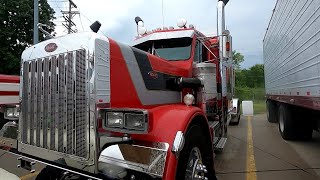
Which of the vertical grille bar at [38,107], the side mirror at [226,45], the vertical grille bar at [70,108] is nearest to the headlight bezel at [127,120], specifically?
the vertical grille bar at [70,108]

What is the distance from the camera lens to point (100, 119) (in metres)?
3.27

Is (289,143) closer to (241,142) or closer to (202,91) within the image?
(241,142)

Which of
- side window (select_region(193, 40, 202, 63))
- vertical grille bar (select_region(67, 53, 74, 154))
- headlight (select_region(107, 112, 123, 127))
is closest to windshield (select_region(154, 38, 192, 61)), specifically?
side window (select_region(193, 40, 202, 63))

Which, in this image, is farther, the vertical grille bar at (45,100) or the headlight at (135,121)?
the vertical grille bar at (45,100)

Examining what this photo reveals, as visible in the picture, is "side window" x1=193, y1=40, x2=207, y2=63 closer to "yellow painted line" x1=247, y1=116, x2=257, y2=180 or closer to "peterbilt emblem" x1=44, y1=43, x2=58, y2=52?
"yellow painted line" x1=247, y1=116, x2=257, y2=180

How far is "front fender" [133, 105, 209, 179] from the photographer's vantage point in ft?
10.5

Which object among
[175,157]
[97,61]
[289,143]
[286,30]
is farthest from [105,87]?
[289,143]

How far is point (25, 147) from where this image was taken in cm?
384

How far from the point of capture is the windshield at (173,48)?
20.0ft

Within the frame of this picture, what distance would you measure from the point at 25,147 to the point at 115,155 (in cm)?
125

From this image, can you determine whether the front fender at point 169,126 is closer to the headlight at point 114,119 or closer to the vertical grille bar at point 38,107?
the headlight at point 114,119

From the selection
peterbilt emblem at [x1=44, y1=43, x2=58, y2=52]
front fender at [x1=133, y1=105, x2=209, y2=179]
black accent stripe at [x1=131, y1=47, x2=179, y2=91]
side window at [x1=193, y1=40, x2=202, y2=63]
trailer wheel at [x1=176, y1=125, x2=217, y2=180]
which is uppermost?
side window at [x1=193, y1=40, x2=202, y2=63]

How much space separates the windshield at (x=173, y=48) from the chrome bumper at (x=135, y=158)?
3051mm

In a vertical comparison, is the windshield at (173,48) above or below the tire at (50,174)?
above
